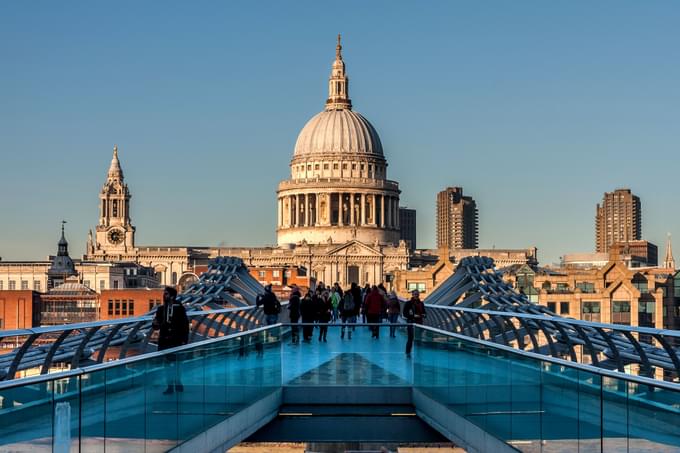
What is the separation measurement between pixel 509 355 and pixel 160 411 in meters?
3.83

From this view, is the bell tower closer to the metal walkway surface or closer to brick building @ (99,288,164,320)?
brick building @ (99,288,164,320)

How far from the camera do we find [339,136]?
622 ft

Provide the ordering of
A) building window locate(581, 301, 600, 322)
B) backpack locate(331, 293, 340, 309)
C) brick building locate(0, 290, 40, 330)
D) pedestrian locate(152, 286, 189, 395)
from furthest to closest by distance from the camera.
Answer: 1. brick building locate(0, 290, 40, 330)
2. building window locate(581, 301, 600, 322)
3. backpack locate(331, 293, 340, 309)
4. pedestrian locate(152, 286, 189, 395)

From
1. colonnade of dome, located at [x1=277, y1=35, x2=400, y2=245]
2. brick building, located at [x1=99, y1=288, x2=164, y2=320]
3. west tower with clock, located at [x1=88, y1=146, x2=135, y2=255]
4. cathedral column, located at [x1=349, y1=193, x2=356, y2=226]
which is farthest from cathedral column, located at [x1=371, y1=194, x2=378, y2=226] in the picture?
brick building, located at [x1=99, y1=288, x2=164, y2=320]

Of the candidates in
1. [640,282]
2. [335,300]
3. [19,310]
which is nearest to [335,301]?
[335,300]

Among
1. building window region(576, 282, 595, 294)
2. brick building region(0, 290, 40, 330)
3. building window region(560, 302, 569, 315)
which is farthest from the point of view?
brick building region(0, 290, 40, 330)

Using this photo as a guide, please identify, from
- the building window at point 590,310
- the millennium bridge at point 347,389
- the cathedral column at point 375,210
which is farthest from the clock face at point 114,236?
the millennium bridge at point 347,389

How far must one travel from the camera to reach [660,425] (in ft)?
33.7

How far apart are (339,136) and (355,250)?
21274mm

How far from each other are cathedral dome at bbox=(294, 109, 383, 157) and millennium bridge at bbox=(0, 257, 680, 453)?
530 feet

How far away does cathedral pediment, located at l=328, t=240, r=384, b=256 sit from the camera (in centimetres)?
17412

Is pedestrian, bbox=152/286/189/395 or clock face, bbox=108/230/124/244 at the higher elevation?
clock face, bbox=108/230/124/244

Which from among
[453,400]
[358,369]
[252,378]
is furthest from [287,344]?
[453,400]

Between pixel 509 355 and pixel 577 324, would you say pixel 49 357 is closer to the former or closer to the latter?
pixel 509 355
